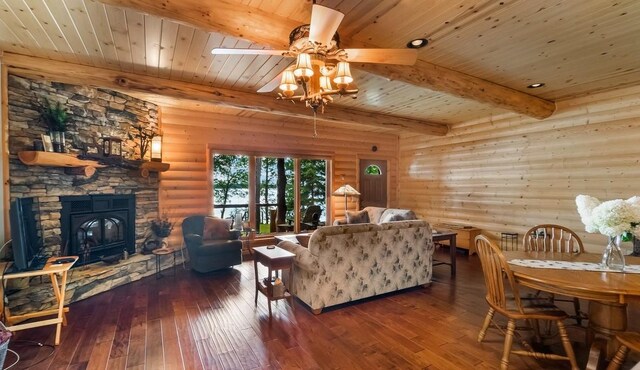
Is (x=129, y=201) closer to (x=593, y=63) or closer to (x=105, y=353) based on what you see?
(x=105, y=353)

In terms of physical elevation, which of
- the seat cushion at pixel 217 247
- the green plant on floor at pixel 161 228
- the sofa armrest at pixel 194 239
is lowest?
the seat cushion at pixel 217 247

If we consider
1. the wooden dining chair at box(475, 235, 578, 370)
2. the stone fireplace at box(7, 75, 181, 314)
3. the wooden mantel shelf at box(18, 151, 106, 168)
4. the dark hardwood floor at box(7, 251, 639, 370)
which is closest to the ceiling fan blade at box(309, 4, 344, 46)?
the wooden dining chair at box(475, 235, 578, 370)

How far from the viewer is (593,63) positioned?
3.46 m

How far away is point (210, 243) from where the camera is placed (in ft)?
15.8

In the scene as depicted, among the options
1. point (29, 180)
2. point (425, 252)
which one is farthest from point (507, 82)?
point (29, 180)

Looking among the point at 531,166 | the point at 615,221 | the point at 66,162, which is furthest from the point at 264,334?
the point at 531,166

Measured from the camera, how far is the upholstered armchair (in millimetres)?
4680

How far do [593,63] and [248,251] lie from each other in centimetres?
601

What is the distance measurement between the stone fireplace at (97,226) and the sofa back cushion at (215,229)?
107cm

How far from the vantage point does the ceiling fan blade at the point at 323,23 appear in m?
1.84

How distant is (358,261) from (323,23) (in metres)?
2.49

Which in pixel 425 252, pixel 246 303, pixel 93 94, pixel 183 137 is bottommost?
pixel 246 303

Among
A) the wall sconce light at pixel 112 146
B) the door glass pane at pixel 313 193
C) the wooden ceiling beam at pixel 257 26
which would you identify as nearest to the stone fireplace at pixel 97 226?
the wall sconce light at pixel 112 146

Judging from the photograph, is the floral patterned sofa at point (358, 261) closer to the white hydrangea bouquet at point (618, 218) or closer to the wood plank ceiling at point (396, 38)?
the white hydrangea bouquet at point (618, 218)
